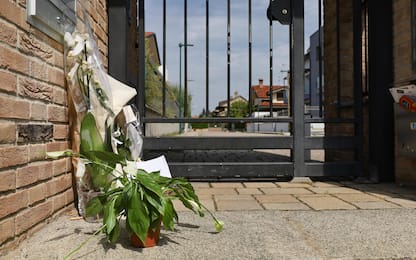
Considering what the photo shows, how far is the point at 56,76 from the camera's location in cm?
206

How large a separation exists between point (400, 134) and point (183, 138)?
1866 mm

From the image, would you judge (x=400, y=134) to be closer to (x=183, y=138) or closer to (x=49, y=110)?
(x=183, y=138)

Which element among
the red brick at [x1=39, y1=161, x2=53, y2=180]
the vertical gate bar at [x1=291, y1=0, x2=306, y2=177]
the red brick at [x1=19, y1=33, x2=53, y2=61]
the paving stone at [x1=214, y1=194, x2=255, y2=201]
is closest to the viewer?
the red brick at [x1=19, y1=33, x2=53, y2=61]

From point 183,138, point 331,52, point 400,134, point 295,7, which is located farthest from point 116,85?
point 331,52

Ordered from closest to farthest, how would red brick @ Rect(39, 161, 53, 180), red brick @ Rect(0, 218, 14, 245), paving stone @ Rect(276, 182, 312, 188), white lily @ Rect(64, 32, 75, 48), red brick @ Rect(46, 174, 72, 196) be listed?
red brick @ Rect(0, 218, 14, 245)
red brick @ Rect(39, 161, 53, 180)
red brick @ Rect(46, 174, 72, 196)
white lily @ Rect(64, 32, 75, 48)
paving stone @ Rect(276, 182, 312, 188)

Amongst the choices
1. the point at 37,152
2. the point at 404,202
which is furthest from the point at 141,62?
the point at 404,202

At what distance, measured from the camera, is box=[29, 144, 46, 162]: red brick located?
5.62ft

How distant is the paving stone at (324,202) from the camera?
2.36 meters

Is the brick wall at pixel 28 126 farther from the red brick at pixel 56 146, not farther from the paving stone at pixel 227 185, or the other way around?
the paving stone at pixel 227 185

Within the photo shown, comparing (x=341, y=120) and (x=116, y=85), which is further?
(x=341, y=120)

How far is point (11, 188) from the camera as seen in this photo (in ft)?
4.99

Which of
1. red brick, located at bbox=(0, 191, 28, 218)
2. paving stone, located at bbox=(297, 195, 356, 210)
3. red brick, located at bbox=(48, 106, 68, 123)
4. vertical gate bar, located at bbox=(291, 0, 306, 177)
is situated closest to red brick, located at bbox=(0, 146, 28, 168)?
red brick, located at bbox=(0, 191, 28, 218)

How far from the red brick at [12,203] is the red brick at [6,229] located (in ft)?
0.10

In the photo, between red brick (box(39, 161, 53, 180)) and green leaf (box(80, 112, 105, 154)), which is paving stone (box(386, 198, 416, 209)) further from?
red brick (box(39, 161, 53, 180))
